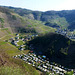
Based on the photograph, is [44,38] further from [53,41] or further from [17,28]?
[17,28]

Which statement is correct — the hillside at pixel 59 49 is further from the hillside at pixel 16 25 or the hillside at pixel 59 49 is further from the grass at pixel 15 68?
the hillside at pixel 16 25

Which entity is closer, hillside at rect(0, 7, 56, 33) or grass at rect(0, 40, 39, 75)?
grass at rect(0, 40, 39, 75)

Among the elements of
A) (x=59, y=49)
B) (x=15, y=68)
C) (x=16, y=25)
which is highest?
(x=15, y=68)

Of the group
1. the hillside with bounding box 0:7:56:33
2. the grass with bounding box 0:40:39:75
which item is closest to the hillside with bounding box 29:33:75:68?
the grass with bounding box 0:40:39:75

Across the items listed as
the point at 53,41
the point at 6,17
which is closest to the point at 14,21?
the point at 6,17

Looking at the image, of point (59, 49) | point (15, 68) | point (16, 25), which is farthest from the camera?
point (16, 25)

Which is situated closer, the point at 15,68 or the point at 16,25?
the point at 15,68

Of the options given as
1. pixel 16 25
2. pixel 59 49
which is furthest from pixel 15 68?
pixel 16 25

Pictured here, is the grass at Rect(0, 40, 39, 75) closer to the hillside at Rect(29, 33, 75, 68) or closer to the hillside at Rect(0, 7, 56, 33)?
the hillside at Rect(29, 33, 75, 68)

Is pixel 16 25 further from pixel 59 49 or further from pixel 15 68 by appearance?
pixel 15 68
